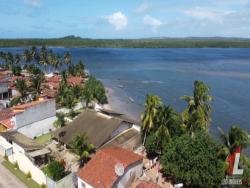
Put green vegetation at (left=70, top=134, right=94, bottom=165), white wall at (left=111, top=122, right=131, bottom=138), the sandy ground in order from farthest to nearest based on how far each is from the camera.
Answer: the sandy ground
white wall at (left=111, top=122, right=131, bottom=138)
green vegetation at (left=70, top=134, right=94, bottom=165)

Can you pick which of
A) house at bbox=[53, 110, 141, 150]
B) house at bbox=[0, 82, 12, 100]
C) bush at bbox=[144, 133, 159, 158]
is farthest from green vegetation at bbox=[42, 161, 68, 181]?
house at bbox=[0, 82, 12, 100]

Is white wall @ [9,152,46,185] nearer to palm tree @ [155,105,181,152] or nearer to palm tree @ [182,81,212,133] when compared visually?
palm tree @ [155,105,181,152]

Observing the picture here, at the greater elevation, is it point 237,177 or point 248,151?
point 237,177

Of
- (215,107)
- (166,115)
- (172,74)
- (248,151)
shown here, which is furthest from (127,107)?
(172,74)

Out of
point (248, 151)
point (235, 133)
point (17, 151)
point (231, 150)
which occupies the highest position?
point (235, 133)

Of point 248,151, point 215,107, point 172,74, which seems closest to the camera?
point 248,151

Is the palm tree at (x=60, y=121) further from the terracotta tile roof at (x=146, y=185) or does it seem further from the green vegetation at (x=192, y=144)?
the terracotta tile roof at (x=146, y=185)

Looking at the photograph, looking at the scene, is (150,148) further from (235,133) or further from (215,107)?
(215,107)
